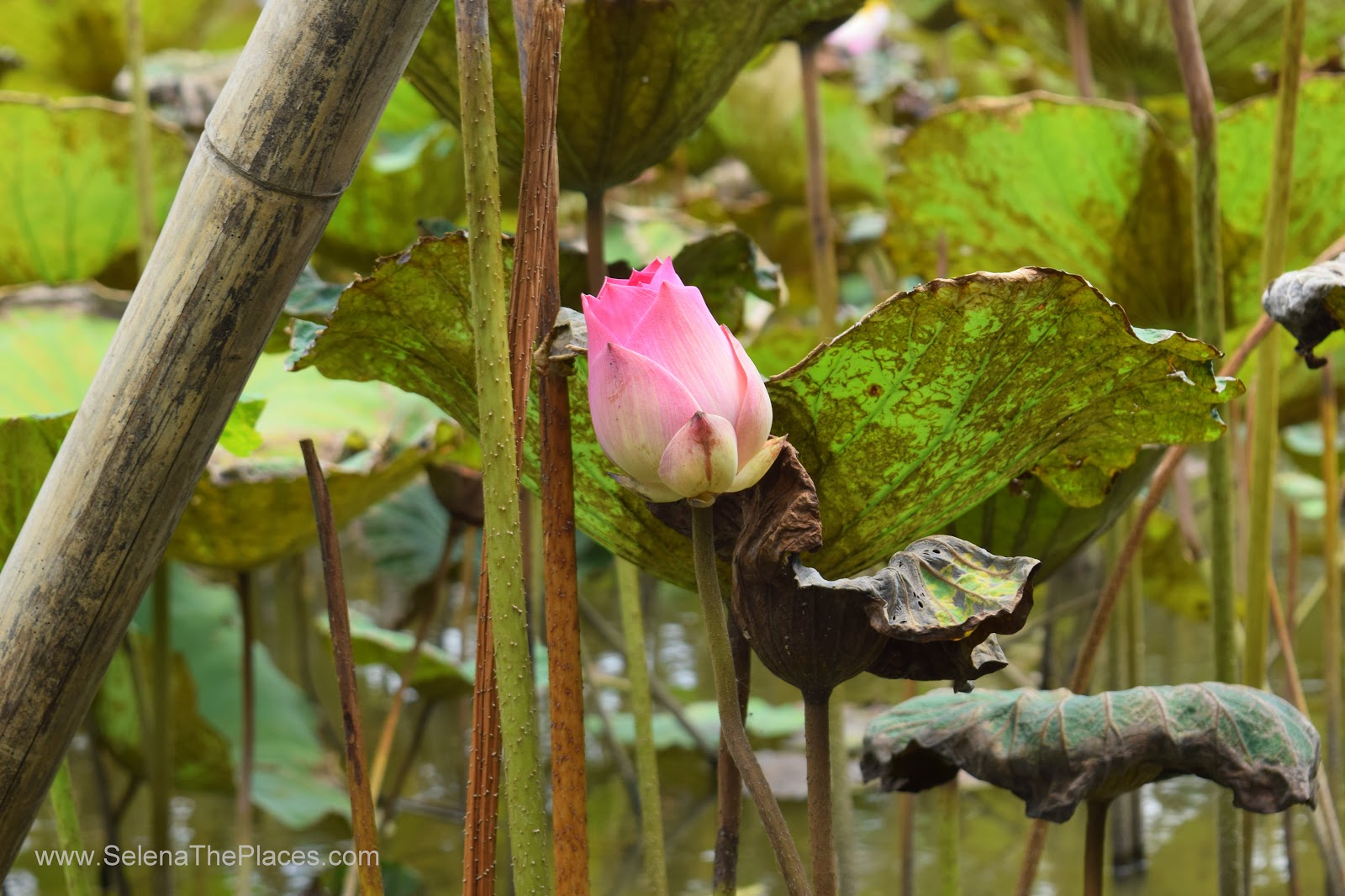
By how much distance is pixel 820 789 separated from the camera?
1.31ft

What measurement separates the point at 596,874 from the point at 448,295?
854 millimetres

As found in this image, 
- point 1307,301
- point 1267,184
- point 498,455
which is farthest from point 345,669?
point 1267,184

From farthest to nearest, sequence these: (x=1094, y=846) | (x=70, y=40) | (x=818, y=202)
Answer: (x=70, y=40) < (x=818, y=202) < (x=1094, y=846)

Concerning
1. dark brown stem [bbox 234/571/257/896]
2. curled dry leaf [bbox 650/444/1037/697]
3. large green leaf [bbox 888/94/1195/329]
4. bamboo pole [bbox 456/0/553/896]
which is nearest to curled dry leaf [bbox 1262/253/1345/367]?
curled dry leaf [bbox 650/444/1037/697]

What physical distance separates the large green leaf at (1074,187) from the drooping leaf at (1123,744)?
382 mm

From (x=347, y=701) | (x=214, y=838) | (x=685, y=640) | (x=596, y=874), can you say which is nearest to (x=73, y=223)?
(x=214, y=838)

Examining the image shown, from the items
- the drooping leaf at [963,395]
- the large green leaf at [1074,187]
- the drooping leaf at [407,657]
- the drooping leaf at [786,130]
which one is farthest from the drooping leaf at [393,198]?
the drooping leaf at [963,395]

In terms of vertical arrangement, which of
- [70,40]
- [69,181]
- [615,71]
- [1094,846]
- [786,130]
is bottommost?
[1094,846]

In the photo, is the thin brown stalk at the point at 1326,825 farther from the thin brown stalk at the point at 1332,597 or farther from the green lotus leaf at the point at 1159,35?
the green lotus leaf at the point at 1159,35

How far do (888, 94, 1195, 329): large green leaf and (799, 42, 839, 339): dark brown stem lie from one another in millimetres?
77

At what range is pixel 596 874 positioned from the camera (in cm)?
117

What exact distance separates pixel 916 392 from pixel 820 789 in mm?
140

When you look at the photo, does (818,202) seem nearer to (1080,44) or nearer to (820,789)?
(1080,44)

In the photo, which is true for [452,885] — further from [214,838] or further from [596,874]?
[214,838]
